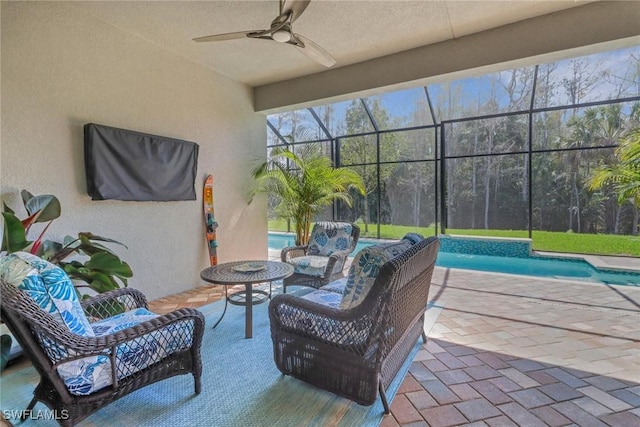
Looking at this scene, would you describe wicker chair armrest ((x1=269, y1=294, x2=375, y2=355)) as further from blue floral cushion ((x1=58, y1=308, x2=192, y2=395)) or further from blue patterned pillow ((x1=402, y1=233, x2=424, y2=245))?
blue patterned pillow ((x1=402, y1=233, x2=424, y2=245))

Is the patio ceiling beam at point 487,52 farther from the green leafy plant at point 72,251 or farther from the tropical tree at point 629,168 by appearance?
the green leafy plant at point 72,251

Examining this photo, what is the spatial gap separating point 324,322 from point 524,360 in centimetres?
173

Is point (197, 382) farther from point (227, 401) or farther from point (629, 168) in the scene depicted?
point (629, 168)

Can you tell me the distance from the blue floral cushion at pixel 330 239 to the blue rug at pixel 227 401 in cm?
180

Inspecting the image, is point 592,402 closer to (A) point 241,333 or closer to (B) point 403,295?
(B) point 403,295

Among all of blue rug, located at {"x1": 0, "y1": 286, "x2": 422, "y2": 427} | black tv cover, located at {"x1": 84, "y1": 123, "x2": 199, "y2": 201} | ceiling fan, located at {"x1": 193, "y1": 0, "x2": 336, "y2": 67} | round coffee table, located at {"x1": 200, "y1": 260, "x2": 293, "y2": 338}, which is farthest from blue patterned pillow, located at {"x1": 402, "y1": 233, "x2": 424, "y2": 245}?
black tv cover, located at {"x1": 84, "y1": 123, "x2": 199, "y2": 201}

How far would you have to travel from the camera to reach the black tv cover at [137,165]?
3193 millimetres

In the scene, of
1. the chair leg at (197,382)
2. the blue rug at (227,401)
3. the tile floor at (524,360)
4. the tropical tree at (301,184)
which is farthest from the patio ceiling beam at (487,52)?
the chair leg at (197,382)

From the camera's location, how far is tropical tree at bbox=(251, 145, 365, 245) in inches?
200

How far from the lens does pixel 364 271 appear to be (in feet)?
5.69

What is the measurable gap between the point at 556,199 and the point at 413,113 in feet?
11.9

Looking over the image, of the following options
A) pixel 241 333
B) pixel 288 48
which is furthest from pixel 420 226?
pixel 241 333

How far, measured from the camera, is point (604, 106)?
20.7 feet

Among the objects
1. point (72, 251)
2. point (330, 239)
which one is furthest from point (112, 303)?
point (330, 239)
